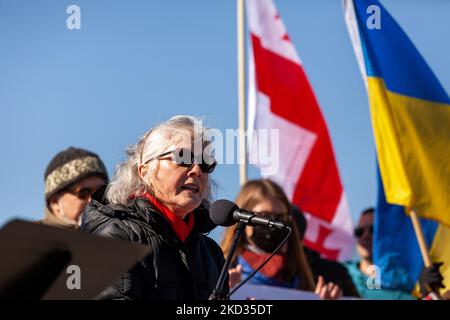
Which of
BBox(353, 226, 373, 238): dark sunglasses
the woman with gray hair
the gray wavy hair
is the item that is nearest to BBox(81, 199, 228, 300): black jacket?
the woman with gray hair

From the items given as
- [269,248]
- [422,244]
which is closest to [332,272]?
[422,244]

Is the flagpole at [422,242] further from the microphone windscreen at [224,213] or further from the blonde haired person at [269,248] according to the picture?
the microphone windscreen at [224,213]

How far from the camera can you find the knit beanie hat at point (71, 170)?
6238mm

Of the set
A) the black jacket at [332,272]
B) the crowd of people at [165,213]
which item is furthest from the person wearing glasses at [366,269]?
the crowd of people at [165,213]

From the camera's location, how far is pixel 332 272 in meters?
7.14

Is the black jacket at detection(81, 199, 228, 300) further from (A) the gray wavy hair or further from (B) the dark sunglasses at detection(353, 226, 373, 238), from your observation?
(B) the dark sunglasses at detection(353, 226, 373, 238)

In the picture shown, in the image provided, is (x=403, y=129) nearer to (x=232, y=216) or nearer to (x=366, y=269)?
(x=366, y=269)

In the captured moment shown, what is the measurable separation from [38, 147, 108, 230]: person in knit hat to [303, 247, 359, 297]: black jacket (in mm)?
1709

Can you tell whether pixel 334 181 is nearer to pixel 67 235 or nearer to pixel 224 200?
pixel 224 200

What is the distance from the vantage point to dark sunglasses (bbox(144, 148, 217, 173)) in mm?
4383

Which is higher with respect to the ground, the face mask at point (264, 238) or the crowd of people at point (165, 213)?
the crowd of people at point (165, 213)

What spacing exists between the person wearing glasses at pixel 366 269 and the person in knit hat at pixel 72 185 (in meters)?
2.00

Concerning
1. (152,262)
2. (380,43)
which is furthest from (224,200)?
(380,43)

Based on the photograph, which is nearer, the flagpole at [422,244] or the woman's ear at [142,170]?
the woman's ear at [142,170]
